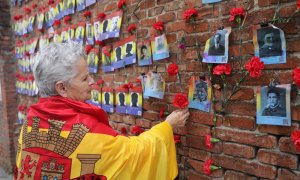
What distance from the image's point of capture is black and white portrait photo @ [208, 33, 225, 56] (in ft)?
6.14

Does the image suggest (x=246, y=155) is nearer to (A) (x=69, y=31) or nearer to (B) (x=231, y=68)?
(B) (x=231, y=68)

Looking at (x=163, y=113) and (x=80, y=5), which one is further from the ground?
(x=80, y=5)

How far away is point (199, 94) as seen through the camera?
2.08 m

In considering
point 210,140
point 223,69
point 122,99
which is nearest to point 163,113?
point 210,140

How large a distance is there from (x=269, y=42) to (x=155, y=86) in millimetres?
1013

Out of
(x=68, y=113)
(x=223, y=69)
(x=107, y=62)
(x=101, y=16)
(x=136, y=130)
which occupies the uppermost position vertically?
(x=101, y=16)

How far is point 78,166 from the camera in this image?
5.36 ft

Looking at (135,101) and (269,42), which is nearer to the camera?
(269,42)

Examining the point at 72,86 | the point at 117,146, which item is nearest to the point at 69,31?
the point at 72,86

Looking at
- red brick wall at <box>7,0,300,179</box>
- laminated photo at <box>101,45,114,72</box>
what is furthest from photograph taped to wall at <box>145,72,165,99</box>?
laminated photo at <box>101,45,114,72</box>

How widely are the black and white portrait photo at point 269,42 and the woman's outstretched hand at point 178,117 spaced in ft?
2.30

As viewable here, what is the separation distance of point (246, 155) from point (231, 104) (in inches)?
12.8

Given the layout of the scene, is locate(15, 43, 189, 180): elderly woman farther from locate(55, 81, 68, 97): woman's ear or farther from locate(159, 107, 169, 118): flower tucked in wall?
locate(159, 107, 169, 118): flower tucked in wall

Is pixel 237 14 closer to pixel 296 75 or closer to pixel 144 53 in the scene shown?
pixel 296 75
